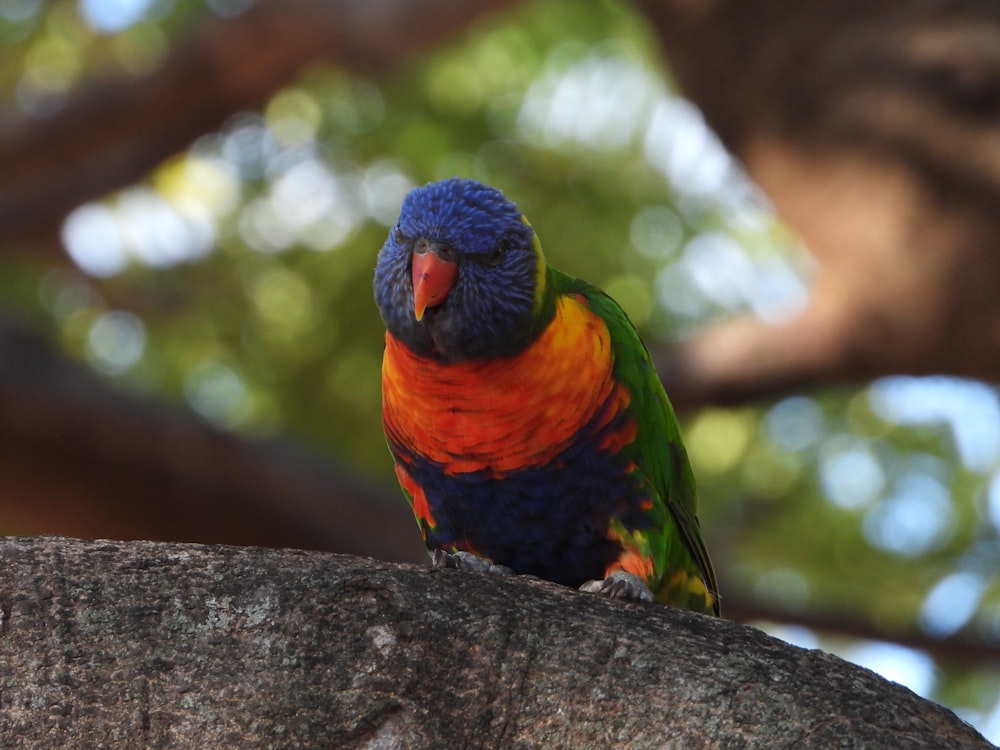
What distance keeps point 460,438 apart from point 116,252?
534 cm

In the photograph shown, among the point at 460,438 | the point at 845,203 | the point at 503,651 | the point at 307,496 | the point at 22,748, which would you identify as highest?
the point at 845,203

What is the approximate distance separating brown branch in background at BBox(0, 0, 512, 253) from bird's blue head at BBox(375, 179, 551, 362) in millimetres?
3682

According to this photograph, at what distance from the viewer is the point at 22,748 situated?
181 centimetres

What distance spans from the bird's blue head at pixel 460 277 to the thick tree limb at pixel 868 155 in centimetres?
236

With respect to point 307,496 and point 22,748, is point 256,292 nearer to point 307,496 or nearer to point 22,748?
point 307,496

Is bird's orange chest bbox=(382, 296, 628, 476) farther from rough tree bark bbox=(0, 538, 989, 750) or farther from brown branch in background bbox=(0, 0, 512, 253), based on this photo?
brown branch in background bbox=(0, 0, 512, 253)

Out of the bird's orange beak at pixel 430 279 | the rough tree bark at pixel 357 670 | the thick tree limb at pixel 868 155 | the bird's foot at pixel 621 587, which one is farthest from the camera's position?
the thick tree limb at pixel 868 155

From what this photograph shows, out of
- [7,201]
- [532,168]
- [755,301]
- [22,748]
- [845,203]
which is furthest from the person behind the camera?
[755,301]

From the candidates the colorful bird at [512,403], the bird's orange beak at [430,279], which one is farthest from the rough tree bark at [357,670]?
the bird's orange beak at [430,279]

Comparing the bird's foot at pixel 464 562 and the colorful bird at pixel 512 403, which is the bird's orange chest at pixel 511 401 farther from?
the bird's foot at pixel 464 562

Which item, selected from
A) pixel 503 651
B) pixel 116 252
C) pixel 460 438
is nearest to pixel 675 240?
pixel 116 252

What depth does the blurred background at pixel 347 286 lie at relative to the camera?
6473 millimetres

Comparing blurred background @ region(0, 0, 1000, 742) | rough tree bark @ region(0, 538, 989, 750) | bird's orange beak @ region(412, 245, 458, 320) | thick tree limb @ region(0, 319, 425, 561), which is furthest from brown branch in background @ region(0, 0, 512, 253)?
rough tree bark @ region(0, 538, 989, 750)

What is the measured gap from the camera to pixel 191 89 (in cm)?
646
